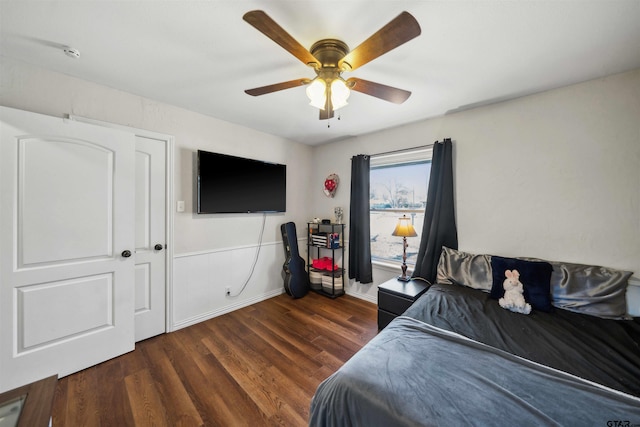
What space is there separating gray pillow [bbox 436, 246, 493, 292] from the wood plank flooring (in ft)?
3.17

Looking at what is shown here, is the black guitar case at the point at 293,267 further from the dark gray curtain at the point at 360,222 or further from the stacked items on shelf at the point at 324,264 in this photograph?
the dark gray curtain at the point at 360,222

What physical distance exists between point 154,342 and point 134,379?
20.3 inches

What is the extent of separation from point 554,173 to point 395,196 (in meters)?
1.50

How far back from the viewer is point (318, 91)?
1381 millimetres

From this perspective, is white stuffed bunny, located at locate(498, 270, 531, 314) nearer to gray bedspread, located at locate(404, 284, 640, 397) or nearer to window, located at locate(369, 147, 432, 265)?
gray bedspread, located at locate(404, 284, 640, 397)

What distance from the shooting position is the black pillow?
5.85ft

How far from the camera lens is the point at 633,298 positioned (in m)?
1.70

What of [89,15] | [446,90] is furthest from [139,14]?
[446,90]

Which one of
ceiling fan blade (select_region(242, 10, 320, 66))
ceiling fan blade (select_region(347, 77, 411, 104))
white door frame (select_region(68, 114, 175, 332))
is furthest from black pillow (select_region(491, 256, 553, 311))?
white door frame (select_region(68, 114, 175, 332))

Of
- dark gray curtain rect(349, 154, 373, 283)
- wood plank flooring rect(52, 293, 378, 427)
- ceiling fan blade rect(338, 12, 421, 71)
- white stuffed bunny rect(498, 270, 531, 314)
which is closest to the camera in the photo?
ceiling fan blade rect(338, 12, 421, 71)

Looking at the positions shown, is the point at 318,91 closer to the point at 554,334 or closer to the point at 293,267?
the point at 554,334

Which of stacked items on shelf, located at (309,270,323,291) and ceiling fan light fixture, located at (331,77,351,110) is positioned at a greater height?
ceiling fan light fixture, located at (331,77,351,110)

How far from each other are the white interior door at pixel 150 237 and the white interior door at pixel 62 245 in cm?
18

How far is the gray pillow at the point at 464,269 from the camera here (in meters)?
2.13
